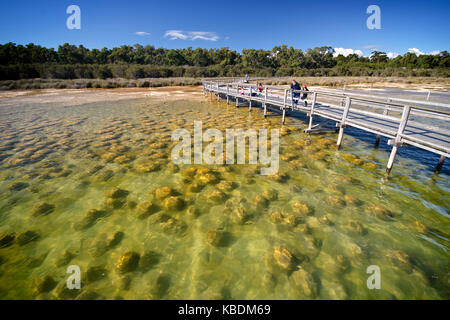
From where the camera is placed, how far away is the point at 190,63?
9094 centimetres

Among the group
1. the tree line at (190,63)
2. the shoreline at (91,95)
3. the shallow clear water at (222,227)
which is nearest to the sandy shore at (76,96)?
the shoreline at (91,95)

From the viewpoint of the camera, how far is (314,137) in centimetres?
1119

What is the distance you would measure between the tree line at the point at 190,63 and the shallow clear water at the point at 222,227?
51604 millimetres

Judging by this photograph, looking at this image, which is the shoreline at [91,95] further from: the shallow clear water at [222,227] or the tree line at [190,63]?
the shallow clear water at [222,227]

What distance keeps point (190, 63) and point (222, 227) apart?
321 feet

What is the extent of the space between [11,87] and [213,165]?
157 ft

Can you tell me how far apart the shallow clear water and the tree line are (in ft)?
169

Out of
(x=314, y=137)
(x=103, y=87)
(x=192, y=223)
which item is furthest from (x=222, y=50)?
(x=192, y=223)

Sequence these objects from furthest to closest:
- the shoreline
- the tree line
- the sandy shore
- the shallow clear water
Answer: the tree line < the shoreline < the sandy shore < the shallow clear water

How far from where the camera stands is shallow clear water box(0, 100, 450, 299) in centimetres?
357

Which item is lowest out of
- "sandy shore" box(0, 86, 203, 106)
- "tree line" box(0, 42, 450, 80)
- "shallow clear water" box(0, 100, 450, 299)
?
"shallow clear water" box(0, 100, 450, 299)

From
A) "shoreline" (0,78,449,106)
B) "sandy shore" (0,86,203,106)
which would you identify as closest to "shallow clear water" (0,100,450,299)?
"sandy shore" (0,86,203,106)

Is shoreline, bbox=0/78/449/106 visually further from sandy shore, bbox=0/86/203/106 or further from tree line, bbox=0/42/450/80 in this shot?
tree line, bbox=0/42/450/80
